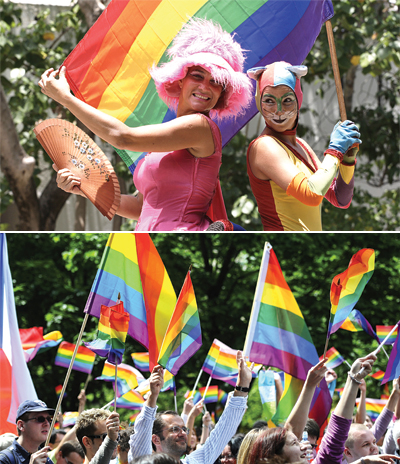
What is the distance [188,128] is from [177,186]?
0.96ft

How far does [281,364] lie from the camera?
150 inches

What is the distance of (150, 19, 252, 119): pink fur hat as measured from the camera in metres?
3.22

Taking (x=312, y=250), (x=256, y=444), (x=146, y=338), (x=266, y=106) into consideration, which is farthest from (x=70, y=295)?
(x=256, y=444)

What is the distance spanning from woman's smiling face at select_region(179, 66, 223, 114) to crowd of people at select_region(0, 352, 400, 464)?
1.23m

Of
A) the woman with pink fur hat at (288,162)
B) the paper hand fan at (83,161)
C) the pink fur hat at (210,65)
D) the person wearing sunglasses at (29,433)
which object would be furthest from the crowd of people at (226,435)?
the pink fur hat at (210,65)

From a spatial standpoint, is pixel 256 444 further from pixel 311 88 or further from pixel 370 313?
pixel 311 88

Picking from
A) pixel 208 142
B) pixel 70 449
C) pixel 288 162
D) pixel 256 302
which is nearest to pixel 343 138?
pixel 288 162

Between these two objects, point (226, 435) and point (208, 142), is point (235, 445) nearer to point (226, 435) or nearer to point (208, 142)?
point (226, 435)

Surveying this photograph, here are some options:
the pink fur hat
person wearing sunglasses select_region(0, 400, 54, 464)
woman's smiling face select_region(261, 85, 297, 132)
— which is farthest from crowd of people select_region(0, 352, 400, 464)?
the pink fur hat

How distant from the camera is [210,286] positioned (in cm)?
981

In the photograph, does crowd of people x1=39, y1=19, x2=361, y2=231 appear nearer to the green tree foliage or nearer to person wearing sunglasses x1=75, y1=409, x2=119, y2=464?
person wearing sunglasses x1=75, y1=409, x2=119, y2=464

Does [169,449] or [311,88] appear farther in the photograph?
[311,88]

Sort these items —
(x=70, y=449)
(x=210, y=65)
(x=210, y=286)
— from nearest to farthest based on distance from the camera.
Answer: (x=210, y=65), (x=70, y=449), (x=210, y=286)

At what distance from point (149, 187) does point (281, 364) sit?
133 cm
